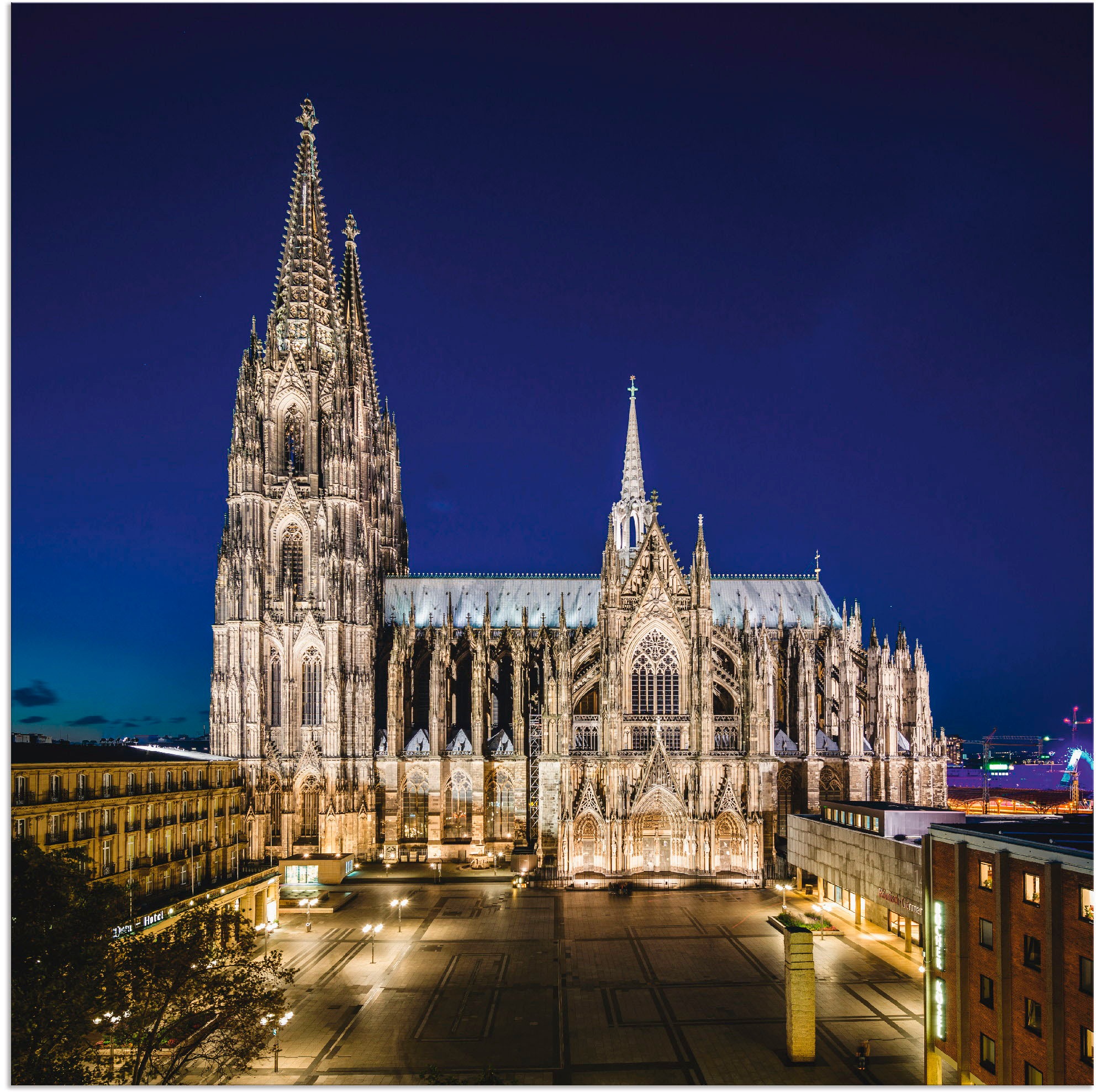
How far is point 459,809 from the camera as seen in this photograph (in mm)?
76375

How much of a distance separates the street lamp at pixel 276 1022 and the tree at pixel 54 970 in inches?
218

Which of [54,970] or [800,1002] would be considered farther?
[800,1002]

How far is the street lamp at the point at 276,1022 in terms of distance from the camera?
30044 mm

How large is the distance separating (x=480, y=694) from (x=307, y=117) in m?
51.3

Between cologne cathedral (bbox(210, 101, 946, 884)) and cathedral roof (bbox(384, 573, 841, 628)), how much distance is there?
3.91 feet

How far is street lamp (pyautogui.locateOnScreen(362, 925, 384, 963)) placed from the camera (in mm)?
48675

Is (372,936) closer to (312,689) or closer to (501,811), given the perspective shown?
(501,811)

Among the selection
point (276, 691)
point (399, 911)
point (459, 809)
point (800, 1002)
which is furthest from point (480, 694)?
point (800, 1002)

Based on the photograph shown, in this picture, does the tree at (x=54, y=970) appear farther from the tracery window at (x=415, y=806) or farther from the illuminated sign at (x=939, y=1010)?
the tracery window at (x=415, y=806)

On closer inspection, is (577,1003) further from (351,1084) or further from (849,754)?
(849,754)

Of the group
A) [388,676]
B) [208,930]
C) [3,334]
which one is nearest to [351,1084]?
[208,930]

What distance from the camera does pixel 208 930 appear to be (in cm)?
3309

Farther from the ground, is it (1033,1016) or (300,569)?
(300,569)

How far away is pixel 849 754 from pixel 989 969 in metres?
45.2
